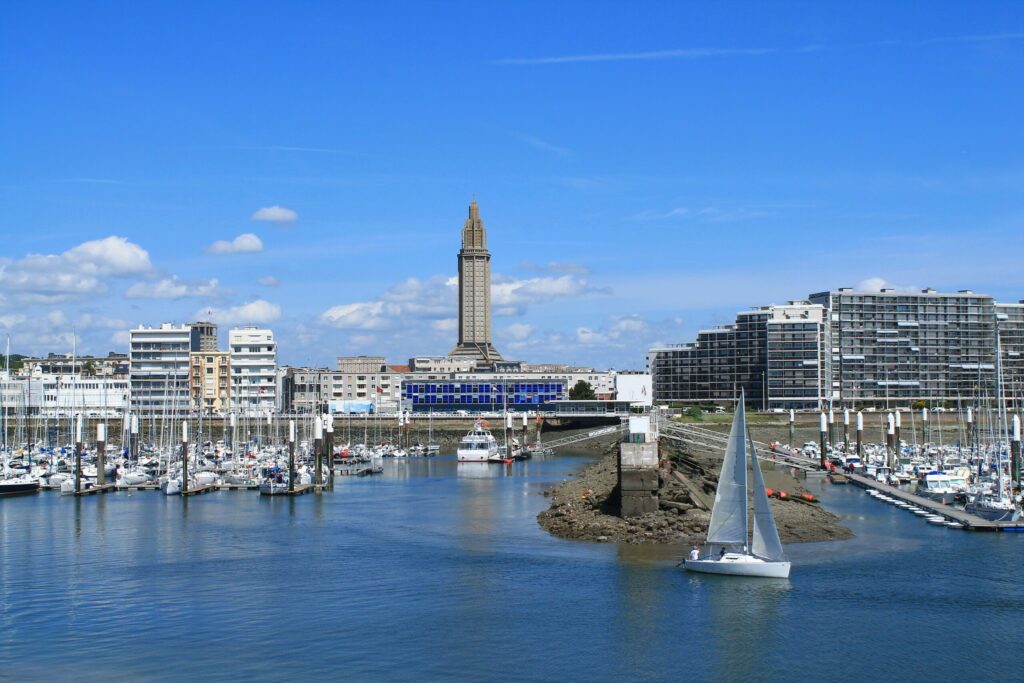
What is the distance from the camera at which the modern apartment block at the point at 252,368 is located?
174 metres

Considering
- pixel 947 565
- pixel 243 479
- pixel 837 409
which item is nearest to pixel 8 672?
pixel 947 565

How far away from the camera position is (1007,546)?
52.3 metres

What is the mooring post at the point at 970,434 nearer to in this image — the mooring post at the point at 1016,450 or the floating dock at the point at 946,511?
the floating dock at the point at 946,511

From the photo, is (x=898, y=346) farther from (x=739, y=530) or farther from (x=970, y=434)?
(x=739, y=530)

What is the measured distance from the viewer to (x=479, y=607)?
40.4 metres

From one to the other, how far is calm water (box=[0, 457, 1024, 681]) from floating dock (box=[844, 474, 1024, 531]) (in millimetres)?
1589

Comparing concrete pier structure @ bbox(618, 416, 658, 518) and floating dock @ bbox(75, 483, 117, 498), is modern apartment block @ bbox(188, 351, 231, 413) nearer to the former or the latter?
floating dock @ bbox(75, 483, 117, 498)

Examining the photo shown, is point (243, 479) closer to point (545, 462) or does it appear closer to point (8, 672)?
point (545, 462)

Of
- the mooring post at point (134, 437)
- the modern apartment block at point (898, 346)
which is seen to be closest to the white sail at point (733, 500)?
the mooring post at point (134, 437)

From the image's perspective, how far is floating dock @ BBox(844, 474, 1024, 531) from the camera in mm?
56812

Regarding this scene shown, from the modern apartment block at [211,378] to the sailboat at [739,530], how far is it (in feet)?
454

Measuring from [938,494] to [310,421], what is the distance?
9550 centimetres

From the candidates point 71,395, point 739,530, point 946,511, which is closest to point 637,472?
point 739,530

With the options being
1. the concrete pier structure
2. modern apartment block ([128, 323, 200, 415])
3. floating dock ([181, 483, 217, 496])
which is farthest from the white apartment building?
the concrete pier structure
